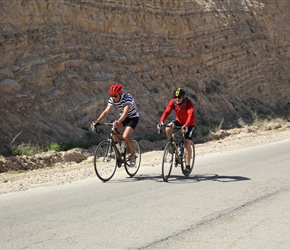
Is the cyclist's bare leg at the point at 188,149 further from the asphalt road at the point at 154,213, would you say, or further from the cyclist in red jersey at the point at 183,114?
the asphalt road at the point at 154,213

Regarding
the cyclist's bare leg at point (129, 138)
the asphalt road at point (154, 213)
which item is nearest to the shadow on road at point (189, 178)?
the asphalt road at point (154, 213)

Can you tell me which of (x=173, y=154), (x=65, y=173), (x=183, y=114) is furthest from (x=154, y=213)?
(x=65, y=173)

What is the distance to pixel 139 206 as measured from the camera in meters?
7.35

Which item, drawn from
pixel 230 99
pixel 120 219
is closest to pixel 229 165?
pixel 120 219

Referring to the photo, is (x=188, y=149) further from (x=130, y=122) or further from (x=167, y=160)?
(x=130, y=122)

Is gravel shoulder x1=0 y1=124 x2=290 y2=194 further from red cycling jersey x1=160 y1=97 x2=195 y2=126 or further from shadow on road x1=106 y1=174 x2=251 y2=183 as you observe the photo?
red cycling jersey x1=160 y1=97 x2=195 y2=126

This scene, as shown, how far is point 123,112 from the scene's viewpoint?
9.57 m

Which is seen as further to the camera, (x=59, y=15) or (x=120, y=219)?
(x=59, y=15)

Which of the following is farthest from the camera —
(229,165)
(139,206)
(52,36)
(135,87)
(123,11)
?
(123,11)

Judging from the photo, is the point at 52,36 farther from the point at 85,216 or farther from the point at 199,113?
the point at 85,216

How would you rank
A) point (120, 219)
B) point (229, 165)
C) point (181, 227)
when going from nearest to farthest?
1. point (181, 227)
2. point (120, 219)
3. point (229, 165)

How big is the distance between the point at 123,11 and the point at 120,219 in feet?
62.2

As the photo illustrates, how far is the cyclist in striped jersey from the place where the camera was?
954 centimetres

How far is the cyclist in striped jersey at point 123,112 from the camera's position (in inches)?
376
